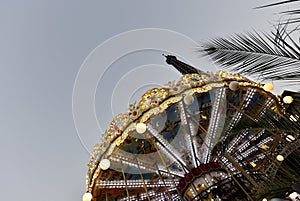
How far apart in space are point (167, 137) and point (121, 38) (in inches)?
116

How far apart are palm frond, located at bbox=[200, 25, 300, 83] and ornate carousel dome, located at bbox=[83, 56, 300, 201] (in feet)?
10.6

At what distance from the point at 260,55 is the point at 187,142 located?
5003 millimetres

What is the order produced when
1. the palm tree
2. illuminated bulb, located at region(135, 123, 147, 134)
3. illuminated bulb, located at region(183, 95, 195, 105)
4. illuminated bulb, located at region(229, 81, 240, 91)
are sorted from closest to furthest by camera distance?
the palm tree → illuminated bulb, located at region(135, 123, 147, 134) → illuminated bulb, located at region(183, 95, 195, 105) → illuminated bulb, located at region(229, 81, 240, 91)

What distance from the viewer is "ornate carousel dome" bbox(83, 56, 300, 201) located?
6.54 meters

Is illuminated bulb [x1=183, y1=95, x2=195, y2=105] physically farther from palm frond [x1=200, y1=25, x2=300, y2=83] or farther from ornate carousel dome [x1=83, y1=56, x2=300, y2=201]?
palm frond [x1=200, y1=25, x2=300, y2=83]

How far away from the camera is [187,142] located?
7.60m

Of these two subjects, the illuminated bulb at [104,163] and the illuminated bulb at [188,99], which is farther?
Result: the illuminated bulb at [104,163]

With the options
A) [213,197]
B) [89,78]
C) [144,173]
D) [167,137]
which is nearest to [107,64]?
[89,78]

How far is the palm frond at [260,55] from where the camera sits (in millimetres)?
2533

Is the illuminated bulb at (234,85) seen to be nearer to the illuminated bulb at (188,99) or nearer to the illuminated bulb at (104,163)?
the illuminated bulb at (188,99)

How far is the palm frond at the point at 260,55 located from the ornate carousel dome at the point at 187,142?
323 centimetres

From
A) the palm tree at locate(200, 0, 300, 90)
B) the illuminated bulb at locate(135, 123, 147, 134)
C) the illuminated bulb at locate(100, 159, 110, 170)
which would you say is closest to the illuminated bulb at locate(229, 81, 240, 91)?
the illuminated bulb at locate(135, 123, 147, 134)

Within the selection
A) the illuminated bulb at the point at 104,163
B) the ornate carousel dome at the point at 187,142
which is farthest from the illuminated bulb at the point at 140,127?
the illuminated bulb at the point at 104,163

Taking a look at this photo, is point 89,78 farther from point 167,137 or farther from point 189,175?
point 189,175
